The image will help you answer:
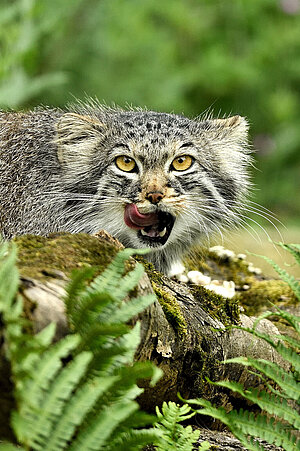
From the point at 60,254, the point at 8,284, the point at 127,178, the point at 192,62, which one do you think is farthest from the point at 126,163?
the point at 192,62

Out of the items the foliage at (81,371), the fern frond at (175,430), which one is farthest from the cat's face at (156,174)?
the foliage at (81,371)

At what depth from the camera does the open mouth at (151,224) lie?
5043 millimetres

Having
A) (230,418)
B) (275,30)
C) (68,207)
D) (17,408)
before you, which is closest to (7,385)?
(17,408)

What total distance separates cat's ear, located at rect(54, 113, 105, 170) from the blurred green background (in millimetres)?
4247

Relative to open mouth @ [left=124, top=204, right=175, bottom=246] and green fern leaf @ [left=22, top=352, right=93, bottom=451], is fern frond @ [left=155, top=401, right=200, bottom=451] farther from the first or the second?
open mouth @ [left=124, top=204, right=175, bottom=246]

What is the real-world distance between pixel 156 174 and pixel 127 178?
223mm

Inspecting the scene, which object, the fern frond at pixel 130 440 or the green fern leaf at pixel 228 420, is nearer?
the fern frond at pixel 130 440

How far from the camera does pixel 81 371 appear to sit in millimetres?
2111

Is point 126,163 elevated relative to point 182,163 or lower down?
lower down

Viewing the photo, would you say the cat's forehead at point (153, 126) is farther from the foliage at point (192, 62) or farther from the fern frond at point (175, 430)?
the foliage at point (192, 62)

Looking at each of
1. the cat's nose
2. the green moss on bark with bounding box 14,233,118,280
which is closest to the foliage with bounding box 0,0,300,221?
the cat's nose

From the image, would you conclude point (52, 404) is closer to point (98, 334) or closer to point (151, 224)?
point (98, 334)

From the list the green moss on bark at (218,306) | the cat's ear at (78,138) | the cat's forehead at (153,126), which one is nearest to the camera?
the green moss on bark at (218,306)

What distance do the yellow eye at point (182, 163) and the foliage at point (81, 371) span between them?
280 centimetres
